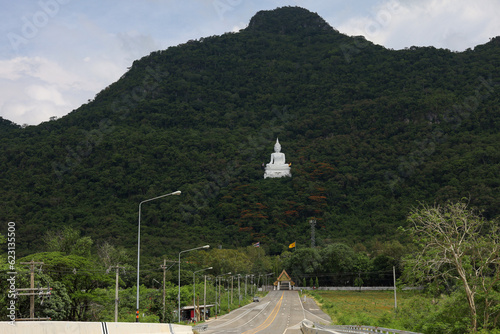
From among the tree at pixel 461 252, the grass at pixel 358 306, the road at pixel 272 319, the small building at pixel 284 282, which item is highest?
the tree at pixel 461 252

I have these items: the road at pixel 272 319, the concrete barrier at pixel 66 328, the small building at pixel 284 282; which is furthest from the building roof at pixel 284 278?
the concrete barrier at pixel 66 328

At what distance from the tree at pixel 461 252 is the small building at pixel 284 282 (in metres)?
108

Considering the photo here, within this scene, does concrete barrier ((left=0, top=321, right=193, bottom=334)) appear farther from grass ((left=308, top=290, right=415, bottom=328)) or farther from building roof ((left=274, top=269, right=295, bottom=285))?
building roof ((left=274, top=269, right=295, bottom=285))

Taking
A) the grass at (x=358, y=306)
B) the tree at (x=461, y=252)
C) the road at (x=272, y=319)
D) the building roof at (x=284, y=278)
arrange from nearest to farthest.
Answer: the tree at (x=461, y=252), the grass at (x=358, y=306), the road at (x=272, y=319), the building roof at (x=284, y=278)

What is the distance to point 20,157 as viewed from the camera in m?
179

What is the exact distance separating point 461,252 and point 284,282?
377 feet

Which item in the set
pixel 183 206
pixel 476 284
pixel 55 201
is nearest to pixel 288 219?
pixel 183 206

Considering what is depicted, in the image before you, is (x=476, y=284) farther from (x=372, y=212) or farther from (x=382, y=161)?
(x=382, y=161)

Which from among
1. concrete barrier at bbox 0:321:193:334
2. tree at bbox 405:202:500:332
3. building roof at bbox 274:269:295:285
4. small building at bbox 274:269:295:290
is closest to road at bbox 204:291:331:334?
tree at bbox 405:202:500:332

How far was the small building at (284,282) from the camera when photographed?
135250 millimetres

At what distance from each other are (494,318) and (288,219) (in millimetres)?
151277

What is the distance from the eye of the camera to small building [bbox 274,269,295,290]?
135m

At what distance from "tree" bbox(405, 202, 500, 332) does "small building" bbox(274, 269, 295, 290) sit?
354 feet

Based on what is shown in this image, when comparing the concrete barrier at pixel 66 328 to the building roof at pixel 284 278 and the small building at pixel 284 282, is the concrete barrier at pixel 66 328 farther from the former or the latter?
the small building at pixel 284 282
